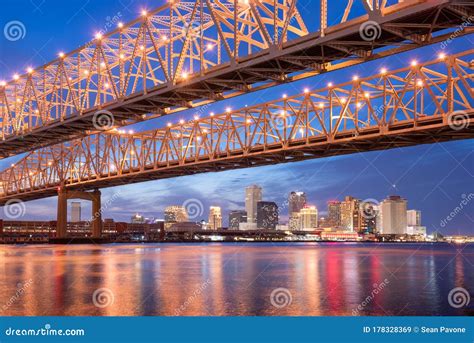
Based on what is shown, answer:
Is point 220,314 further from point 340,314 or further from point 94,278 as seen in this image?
point 94,278

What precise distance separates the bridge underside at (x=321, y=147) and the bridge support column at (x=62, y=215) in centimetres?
779

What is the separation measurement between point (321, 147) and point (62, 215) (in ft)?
210

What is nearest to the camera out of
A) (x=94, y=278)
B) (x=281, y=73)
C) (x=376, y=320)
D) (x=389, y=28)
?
(x=376, y=320)

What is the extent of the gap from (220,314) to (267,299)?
4.51m

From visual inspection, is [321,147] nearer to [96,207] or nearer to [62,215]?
[62,215]

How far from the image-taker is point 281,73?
30.3m

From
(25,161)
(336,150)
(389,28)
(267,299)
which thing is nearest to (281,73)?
(389,28)

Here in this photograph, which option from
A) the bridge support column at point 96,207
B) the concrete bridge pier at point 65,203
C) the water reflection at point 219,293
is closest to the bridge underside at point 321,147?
the bridge support column at point 96,207

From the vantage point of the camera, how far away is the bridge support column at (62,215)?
12394 cm

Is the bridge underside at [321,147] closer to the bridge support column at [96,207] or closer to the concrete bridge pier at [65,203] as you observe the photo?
the bridge support column at [96,207]

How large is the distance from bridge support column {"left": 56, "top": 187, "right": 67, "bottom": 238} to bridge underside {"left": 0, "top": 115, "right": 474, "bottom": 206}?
7.79 m

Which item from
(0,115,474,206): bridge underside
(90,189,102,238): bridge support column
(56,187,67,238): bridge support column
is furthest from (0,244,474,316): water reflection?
(90,189,102,238): bridge support column

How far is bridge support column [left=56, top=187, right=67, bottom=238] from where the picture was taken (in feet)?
407

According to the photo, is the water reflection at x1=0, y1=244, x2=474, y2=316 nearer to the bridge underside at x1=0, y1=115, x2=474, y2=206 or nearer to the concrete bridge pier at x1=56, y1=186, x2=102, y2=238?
the bridge underside at x1=0, y1=115, x2=474, y2=206
